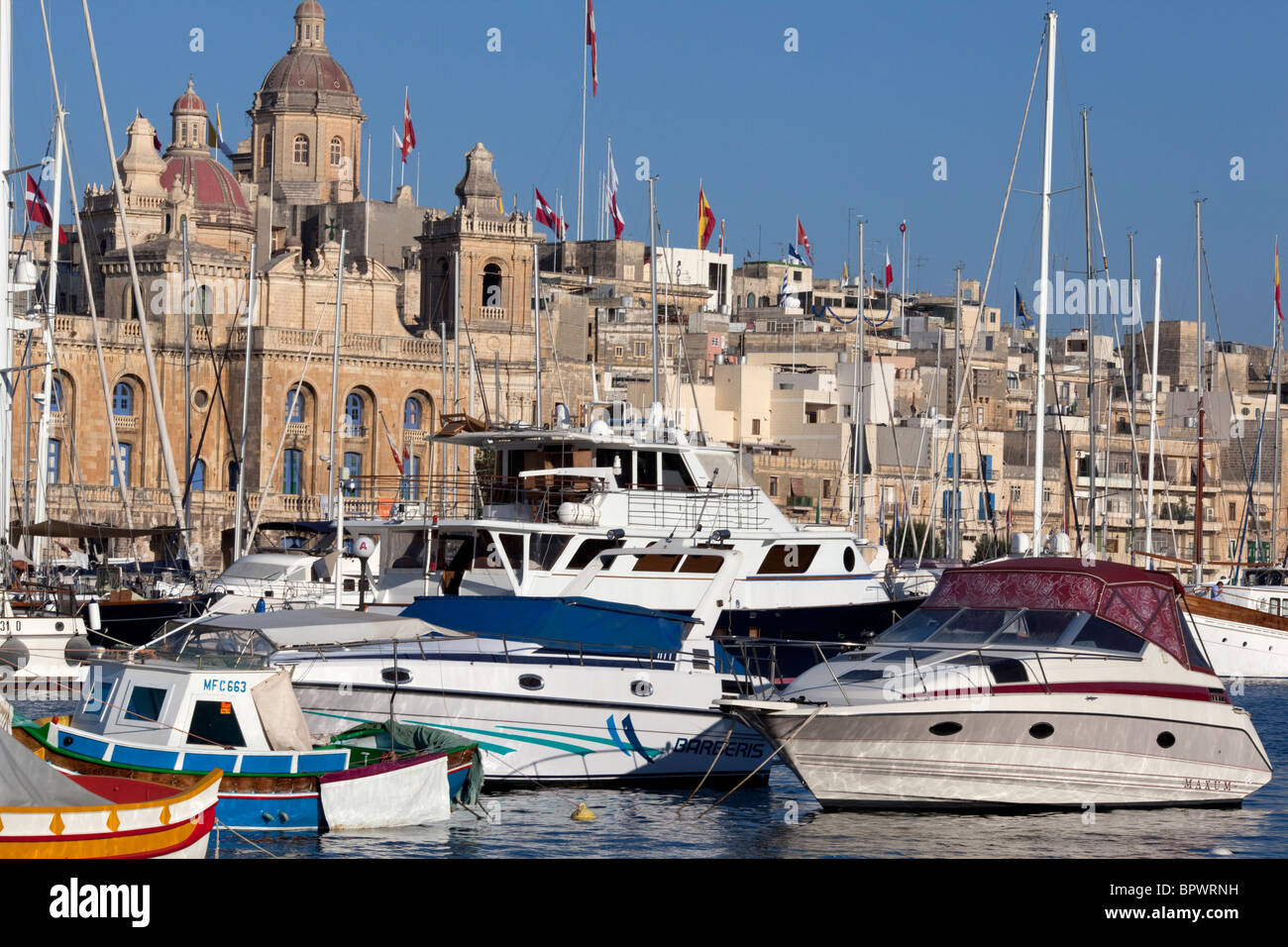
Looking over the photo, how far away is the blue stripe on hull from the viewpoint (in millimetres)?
18812

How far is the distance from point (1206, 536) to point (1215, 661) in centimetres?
4312

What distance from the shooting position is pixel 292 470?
247ft

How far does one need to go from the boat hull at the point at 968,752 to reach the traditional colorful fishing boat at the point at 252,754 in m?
3.01

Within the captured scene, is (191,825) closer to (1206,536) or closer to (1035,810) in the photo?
(1035,810)

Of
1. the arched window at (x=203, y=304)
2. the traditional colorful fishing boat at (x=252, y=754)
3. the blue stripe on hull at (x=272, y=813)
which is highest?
the arched window at (x=203, y=304)

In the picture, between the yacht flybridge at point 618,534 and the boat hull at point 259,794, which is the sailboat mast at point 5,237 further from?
the boat hull at point 259,794

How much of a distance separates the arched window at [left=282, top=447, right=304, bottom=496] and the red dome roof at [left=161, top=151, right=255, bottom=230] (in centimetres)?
1471

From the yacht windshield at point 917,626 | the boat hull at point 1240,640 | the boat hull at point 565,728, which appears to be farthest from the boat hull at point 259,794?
Answer: the boat hull at point 1240,640

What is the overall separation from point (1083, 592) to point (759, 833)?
402 cm

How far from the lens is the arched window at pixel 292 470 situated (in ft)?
246

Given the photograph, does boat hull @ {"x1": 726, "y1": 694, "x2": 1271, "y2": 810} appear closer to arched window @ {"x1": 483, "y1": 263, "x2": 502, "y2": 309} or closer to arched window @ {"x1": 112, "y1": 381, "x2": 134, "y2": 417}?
arched window @ {"x1": 112, "y1": 381, "x2": 134, "y2": 417}

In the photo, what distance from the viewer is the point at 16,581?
41.4m

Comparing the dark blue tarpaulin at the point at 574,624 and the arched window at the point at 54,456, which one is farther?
the arched window at the point at 54,456

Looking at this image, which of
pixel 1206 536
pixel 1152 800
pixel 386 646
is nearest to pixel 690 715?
pixel 386 646
